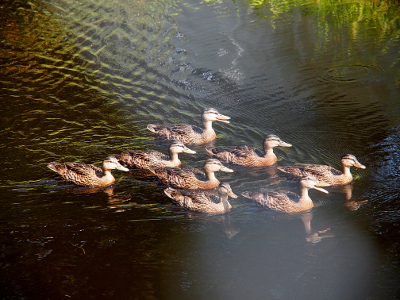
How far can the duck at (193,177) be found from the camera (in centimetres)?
838

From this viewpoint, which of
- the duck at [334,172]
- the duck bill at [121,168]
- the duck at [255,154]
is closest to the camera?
the duck at [334,172]

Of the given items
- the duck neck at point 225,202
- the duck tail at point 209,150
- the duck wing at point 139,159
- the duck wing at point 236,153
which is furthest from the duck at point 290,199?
the duck wing at point 139,159

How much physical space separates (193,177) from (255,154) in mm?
1172

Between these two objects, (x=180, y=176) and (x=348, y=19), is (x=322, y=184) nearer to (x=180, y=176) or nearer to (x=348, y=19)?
A: (x=180, y=176)

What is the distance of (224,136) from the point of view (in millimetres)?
10094

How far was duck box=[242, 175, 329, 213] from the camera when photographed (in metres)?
7.45

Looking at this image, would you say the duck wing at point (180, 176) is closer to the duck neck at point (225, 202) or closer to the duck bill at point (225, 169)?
the duck bill at point (225, 169)

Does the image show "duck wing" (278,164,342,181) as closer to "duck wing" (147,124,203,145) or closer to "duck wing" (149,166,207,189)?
"duck wing" (149,166,207,189)

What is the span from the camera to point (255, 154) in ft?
29.0

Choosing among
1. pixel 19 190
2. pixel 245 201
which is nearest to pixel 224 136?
pixel 245 201

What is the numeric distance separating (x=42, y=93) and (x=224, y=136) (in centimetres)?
445

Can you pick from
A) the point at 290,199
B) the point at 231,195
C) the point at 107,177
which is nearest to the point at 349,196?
the point at 290,199

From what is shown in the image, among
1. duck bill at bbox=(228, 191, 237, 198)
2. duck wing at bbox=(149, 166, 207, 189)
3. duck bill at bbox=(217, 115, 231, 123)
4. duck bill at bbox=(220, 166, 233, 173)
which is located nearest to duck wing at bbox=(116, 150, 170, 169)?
duck wing at bbox=(149, 166, 207, 189)

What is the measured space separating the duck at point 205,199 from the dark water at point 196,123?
0.51 ft
